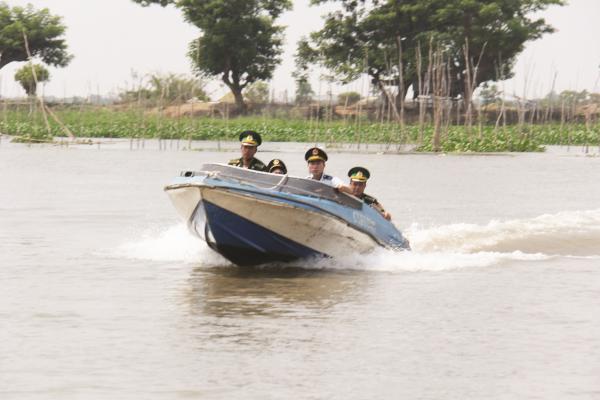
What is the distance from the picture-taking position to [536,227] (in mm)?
21562

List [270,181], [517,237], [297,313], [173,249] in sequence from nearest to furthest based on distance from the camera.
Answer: [297,313] < [270,181] < [173,249] < [517,237]

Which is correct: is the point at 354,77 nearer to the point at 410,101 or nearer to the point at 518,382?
the point at 410,101

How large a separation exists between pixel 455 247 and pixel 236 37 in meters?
59.5

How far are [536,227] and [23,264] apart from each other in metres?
8.64

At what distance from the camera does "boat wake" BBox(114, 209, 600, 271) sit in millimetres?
16203

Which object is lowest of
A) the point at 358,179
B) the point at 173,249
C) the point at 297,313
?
the point at 173,249

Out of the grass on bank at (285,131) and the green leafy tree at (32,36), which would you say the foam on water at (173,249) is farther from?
the green leafy tree at (32,36)

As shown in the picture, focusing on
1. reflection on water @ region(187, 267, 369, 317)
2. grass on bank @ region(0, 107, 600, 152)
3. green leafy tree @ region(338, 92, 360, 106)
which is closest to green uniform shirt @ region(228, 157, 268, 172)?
reflection on water @ region(187, 267, 369, 317)

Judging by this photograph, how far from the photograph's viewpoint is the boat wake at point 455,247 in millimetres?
16203

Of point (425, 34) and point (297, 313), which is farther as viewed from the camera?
point (425, 34)

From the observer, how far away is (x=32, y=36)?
3260 inches

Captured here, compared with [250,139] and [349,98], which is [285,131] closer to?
[349,98]

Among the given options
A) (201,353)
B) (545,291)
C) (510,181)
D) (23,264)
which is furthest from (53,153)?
(201,353)

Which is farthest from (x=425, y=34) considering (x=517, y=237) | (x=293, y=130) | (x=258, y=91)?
(x=517, y=237)
